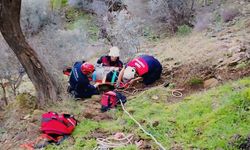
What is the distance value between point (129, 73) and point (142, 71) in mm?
255

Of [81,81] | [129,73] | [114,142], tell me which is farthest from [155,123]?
[129,73]

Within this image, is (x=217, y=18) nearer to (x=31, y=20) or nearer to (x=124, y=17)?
(x=124, y=17)

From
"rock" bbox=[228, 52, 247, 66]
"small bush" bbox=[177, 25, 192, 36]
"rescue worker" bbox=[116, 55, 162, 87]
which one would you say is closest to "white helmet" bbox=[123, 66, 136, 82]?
"rescue worker" bbox=[116, 55, 162, 87]

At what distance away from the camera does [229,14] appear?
12648 millimetres

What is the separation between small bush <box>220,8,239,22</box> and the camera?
12.6 m

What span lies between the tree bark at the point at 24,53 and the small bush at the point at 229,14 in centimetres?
697

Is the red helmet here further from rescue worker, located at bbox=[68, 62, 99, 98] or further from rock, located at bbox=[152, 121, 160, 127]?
rock, located at bbox=[152, 121, 160, 127]

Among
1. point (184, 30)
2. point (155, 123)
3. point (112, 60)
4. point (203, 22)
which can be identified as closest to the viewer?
point (155, 123)

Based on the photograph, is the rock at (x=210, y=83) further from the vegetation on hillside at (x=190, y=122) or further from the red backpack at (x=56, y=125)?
the red backpack at (x=56, y=125)

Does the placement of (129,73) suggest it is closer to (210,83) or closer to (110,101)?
(110,101)

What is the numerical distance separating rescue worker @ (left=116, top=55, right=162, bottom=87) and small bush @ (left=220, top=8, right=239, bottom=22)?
5.13 meters

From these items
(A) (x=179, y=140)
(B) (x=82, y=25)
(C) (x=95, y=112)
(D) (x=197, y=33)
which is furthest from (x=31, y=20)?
(A) (x=179, y=140)

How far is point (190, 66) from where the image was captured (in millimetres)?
8438

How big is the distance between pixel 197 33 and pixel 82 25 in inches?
221
